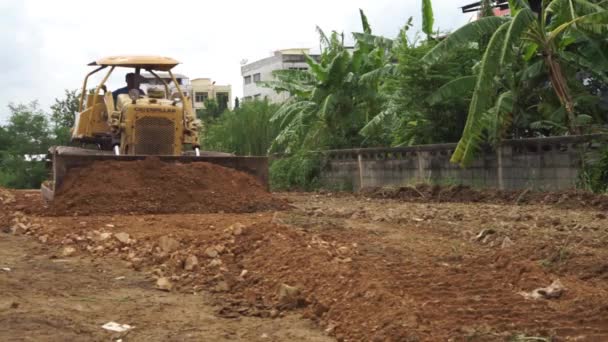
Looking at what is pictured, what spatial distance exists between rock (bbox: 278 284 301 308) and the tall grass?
20.8 m

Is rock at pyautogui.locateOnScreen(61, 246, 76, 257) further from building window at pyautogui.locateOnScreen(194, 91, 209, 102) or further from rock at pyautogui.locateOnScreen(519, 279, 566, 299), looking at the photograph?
building window at pyautogui.locateOnScreen(194, 91, 209, 102)

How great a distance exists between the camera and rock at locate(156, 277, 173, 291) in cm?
688

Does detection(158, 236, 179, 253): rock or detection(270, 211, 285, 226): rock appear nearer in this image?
detection(158, 236, 179, 253): rock

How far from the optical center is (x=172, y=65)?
46.7 ft

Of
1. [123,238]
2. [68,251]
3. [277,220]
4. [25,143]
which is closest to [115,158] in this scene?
[277,220]

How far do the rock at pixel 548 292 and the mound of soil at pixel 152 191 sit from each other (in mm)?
7093

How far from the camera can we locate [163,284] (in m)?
6.93

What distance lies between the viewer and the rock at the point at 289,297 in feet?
19.2

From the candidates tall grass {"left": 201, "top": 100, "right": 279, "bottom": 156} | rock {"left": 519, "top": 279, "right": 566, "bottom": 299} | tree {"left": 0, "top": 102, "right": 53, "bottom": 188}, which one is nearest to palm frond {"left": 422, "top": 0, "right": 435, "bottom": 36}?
tall grass {"left": 201, "top": 100, "right": 279, "bottom": 156}

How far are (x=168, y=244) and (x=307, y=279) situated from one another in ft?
8.00

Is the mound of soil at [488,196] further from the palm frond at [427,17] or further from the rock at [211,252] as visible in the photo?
the rock at [211,252]

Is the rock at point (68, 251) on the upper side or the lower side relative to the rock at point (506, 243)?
lower

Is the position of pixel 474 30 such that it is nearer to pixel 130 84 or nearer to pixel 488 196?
pixel 488 196

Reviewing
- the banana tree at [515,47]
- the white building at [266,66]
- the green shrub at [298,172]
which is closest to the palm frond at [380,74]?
the green shrub at [298,172]
